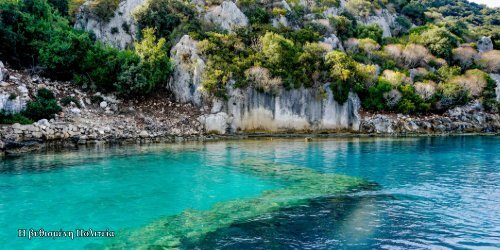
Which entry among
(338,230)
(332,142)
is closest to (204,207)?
(338,230)

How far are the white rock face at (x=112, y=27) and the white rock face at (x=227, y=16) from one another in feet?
39.4

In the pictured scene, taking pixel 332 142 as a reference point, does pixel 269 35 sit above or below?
above

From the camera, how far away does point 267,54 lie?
52.7m

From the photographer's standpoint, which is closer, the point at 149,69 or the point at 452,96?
the point at 149,69

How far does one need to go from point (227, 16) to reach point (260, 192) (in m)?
45.6

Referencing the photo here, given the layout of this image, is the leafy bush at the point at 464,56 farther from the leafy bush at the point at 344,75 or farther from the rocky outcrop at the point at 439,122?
the leafy bush at the point at 344,75

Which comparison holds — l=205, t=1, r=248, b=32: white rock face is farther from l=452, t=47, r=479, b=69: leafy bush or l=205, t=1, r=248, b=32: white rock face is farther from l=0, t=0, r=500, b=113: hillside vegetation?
l=452, t=47, r=479, b=69: leafy bush

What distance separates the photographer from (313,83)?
173ft

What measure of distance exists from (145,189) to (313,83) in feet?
121

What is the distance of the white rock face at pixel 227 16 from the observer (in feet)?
194

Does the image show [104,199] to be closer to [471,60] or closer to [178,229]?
[178,229]

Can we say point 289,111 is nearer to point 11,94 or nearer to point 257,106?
point 257,106

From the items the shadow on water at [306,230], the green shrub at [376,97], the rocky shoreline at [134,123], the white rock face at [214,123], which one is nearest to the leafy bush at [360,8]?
the green shrub at [376,97]

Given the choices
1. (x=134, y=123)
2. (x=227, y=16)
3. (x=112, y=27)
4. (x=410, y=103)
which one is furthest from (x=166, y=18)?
(x=410, y=103)
